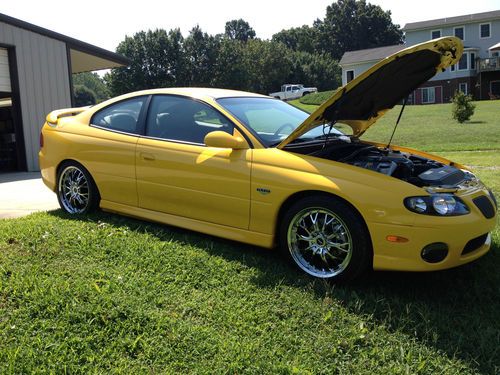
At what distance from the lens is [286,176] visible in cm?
378

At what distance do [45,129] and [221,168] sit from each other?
8.69 feet

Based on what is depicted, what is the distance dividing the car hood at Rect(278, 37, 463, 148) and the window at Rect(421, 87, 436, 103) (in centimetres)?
4461

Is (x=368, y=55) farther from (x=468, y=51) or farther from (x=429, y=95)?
(x=468, y=51)

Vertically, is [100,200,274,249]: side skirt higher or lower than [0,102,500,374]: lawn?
higher

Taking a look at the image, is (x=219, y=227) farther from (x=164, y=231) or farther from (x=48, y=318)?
(x=48, y=318)

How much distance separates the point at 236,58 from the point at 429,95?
24.2 m

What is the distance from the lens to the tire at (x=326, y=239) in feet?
11.5

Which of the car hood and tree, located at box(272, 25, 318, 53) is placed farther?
tree, located at box(272, 25, 318, 53)

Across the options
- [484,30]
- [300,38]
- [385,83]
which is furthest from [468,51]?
[300,38]

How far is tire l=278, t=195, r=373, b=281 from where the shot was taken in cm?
349

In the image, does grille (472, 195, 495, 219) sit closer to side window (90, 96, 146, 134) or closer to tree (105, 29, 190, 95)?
side window (90, 96, 146, 134)

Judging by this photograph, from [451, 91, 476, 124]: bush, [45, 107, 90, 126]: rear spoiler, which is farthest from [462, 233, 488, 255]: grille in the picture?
[451, 91, 476, 124]: bush

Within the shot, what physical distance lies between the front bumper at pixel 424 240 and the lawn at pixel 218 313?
0.28 metres

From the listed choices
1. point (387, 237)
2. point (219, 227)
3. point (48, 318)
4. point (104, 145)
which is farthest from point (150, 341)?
point (104, 145)
